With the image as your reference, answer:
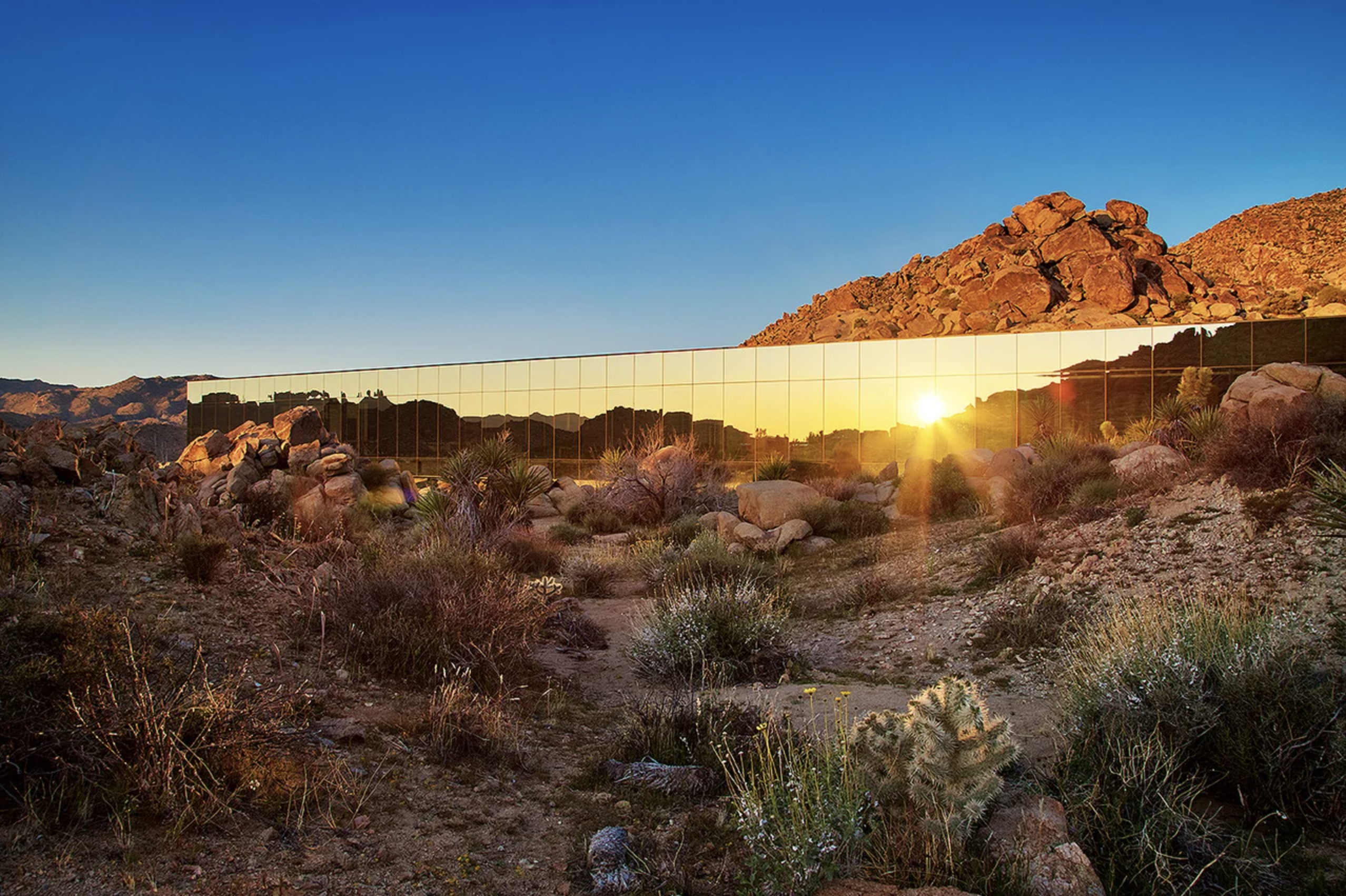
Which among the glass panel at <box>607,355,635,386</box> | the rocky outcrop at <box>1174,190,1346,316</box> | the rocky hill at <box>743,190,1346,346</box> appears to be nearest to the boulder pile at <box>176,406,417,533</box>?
the glass panel at <box>607,355,635,386</box>

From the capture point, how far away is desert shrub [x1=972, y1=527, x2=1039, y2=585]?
11289 mm

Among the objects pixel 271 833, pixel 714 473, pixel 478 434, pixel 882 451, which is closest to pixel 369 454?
pixel 478 434

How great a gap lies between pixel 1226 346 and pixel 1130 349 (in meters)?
2.52

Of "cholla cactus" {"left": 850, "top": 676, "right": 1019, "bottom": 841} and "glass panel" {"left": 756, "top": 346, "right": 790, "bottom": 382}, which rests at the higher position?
"glass panel" {"left": 756, "top": 346, "right": 790, "bottom": 382}

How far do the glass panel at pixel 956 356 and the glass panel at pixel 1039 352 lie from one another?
1.32 metres

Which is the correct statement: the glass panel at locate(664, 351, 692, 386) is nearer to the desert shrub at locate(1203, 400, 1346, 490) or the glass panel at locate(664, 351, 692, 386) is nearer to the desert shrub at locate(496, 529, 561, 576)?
the desert shrub at locate(496, 529, 561, 576)

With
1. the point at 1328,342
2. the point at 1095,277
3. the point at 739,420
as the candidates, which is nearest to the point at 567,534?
the point at 739,420

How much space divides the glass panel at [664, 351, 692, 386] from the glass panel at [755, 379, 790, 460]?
106 inches

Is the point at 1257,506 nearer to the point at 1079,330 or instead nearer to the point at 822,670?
the point at 822,670

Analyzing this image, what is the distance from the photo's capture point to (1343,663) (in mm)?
5531

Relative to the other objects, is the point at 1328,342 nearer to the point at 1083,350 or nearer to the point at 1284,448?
the point at 1083,350

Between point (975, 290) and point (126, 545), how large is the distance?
1898 inches

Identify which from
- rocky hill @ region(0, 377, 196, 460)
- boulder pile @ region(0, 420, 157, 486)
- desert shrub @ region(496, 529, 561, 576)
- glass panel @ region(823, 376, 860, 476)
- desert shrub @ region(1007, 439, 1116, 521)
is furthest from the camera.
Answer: rocky hill @ region(0, 377, 196, 460)

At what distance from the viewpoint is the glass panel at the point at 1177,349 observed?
24.4 meters
